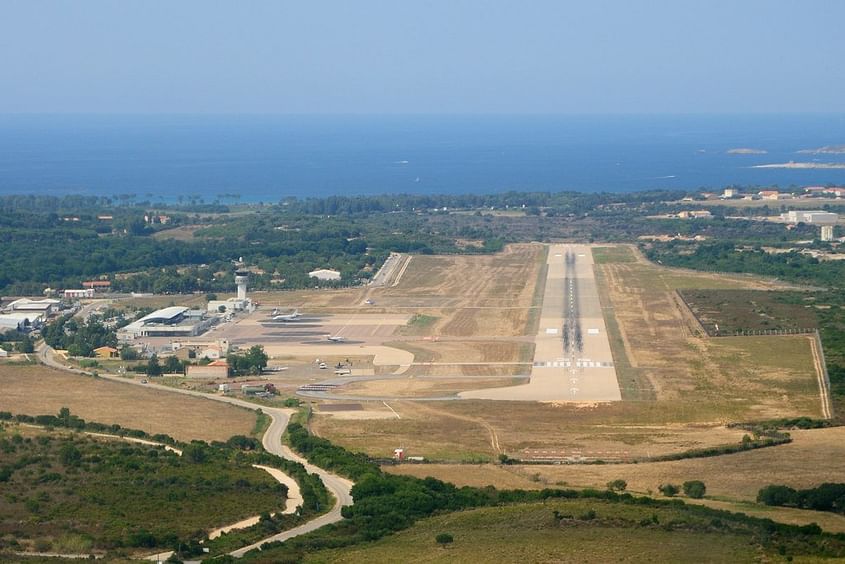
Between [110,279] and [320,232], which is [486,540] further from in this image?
[320,232]

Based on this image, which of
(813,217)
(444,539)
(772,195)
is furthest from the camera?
(772,195)

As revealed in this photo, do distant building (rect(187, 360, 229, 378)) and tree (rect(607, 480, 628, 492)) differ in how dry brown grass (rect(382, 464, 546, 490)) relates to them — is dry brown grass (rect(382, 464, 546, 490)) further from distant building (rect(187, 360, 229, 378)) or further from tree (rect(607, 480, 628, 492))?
distant building (rect(187, 360, 229, 378))

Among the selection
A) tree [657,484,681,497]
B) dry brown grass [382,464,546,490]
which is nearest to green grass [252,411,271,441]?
dry brown grass [382,464,546,490]

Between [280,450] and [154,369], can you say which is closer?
[280,450]

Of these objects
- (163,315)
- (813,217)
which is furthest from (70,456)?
(813,217)

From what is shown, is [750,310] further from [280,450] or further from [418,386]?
[280,450]

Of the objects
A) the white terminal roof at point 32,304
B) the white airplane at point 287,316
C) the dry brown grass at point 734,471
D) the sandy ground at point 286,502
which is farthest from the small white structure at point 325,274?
the dry brown grass at point 734,471
